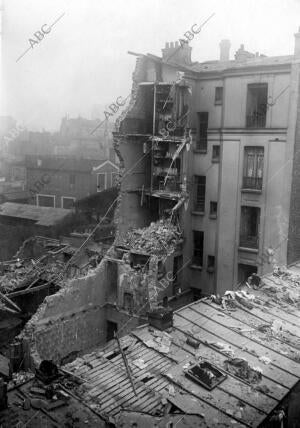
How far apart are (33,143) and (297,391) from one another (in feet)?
272

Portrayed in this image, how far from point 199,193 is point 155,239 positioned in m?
5.99

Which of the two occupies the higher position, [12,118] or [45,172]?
[12,118]

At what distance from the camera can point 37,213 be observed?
4838 cm

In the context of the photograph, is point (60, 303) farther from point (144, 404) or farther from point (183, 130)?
point (183, 130)

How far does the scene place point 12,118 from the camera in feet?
335

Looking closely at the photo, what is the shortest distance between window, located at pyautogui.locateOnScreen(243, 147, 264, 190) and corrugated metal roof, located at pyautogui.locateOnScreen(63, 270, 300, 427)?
1237 centimetres

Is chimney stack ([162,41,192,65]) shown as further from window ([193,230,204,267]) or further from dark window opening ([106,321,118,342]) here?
Result: dark window opening ([106,321,118,342])

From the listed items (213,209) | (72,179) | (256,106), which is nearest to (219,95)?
(256,106)

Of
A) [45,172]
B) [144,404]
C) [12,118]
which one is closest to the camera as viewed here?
[144,404]

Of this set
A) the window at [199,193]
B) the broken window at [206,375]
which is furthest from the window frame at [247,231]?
the broken window at [206,375]

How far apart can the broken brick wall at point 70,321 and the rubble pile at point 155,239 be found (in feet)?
10.6

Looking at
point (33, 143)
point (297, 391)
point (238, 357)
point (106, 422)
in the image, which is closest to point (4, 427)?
point (106, 422)

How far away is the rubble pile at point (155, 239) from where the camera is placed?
31.2 m

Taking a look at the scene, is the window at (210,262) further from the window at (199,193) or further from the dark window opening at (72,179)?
the dark window opening at (72,179)
